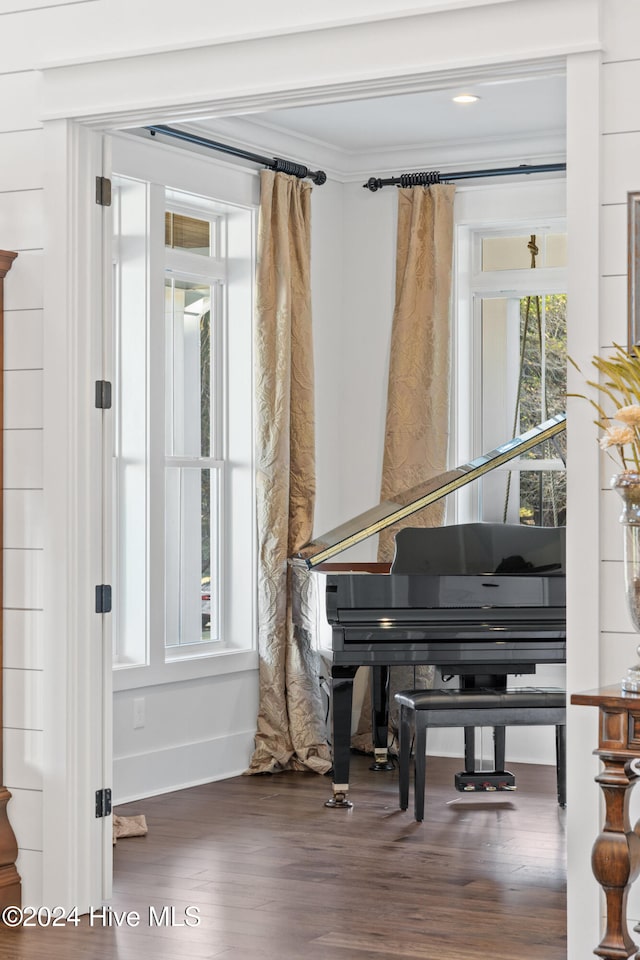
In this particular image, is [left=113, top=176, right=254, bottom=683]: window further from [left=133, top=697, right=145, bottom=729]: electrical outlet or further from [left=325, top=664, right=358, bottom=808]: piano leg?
[left=325, top=664, right=358, bottom=808]: piano leg

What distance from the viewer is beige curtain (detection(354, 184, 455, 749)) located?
6.89m

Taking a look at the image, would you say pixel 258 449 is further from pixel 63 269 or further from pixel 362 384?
pixel 63 269

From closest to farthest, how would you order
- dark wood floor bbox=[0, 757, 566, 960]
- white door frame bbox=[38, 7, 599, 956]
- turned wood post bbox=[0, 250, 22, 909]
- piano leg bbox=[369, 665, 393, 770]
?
dark wood floor bbox=[0, 757, 566, 960], white door frame bbox=[38, 7, 599, 956], turned wood post bbox=[0, 250, 22, 909], piano leg bbox=[369, 665, 393, 770]

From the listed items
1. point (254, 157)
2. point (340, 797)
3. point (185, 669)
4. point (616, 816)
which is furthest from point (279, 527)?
point (616, 816)

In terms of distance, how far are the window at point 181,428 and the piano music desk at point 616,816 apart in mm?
3251

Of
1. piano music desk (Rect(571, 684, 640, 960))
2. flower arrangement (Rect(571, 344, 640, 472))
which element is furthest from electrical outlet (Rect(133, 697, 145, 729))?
piano music desk (Rect(571, 684, 640, 960))

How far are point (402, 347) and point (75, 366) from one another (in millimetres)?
3092

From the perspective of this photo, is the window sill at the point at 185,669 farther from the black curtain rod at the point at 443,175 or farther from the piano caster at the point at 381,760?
the black curtain rod at the point at 443,175

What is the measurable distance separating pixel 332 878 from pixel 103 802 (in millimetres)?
926

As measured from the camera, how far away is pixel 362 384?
725 centimetres

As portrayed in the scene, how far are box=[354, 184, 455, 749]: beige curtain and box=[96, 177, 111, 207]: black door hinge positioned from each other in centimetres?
294

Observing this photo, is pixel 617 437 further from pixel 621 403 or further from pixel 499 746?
pixel 499 746

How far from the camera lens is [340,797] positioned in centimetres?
575

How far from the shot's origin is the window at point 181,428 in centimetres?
600
